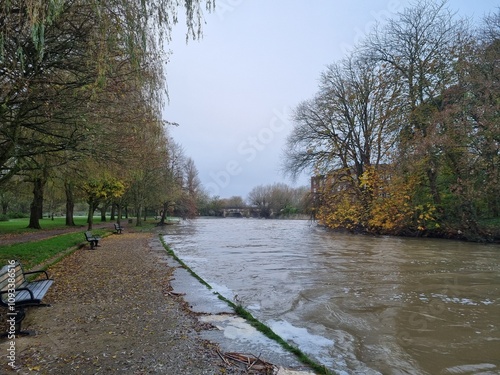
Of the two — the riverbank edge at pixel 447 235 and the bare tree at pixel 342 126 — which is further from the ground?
the bare tree at pixel 342 126

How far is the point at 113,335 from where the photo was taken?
4.36m

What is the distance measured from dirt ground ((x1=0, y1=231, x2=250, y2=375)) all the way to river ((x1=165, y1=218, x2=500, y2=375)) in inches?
56.6

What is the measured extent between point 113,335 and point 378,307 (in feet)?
15.0

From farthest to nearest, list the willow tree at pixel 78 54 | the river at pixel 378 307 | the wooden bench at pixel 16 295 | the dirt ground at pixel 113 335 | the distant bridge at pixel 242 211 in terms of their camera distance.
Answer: the distant bridge at pixel 242 211 → the willow tree at pixel 78 54 → the wooden bench at pixel 16 295 → the river at pixel 378 307 → the dirt ground at pixel 113 335

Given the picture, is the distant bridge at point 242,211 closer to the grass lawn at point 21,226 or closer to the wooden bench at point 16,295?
the grass lawn at point 21,226

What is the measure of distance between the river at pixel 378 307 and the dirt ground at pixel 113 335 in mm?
1437

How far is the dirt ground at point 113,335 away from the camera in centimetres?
350

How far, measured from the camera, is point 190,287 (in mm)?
7426

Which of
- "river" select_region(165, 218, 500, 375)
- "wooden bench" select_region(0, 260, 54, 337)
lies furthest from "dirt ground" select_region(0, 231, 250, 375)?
"river" select_region(165, 218, 500, 375)

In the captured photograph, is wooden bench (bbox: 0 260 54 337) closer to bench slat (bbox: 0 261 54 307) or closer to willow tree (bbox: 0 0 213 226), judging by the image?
bench slat (bbox: 0 261 54 307)

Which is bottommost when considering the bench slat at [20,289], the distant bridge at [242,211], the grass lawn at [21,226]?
the grass lawn at [21,226]

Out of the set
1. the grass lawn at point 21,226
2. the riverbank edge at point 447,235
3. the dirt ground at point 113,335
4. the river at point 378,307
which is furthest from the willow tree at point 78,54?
the riverbank edge at point 447,235

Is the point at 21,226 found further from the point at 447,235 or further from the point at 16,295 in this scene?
the point at 447,235

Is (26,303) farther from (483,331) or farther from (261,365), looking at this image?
(483,331)
